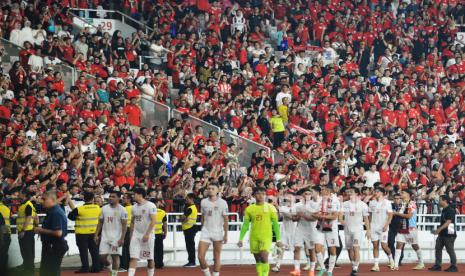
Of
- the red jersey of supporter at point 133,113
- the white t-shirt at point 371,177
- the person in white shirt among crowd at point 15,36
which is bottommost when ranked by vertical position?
the white t-shirt at point 371,177

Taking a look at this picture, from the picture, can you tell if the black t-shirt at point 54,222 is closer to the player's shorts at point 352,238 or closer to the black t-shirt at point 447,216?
the player's shorts at point 352,238

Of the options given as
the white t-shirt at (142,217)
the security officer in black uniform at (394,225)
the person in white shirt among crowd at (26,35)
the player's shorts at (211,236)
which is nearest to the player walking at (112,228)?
the white t-shirt at (142,217)

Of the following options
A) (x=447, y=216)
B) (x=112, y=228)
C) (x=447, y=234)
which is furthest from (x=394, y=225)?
(x=112, y=228)

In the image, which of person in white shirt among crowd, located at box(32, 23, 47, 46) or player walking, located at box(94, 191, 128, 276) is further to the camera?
Result: person in white shirt among crowd, located at box(32, 23, 47, 46)

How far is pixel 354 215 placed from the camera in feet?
78.4

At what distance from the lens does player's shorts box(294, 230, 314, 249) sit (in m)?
22.4

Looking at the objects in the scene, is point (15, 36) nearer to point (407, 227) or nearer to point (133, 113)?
point (133, 113)

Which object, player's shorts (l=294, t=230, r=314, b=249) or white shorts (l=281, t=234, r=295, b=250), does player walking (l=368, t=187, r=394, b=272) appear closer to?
white shorts (l=281, t=234, r=295, b=250)

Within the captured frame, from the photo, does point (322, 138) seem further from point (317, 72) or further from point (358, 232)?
point (358, 232)

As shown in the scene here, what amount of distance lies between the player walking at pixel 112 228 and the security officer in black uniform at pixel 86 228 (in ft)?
5.11

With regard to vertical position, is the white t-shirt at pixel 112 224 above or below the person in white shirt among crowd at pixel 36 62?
below

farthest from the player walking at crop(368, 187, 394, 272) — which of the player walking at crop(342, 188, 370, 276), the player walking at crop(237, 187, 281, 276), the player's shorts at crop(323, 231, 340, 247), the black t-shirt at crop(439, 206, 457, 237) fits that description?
the player walking at crop(237, 187, 281, 276)

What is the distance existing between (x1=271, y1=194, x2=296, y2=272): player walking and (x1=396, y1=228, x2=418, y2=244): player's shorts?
2584 millimetres

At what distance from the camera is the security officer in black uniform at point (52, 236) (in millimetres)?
16781
